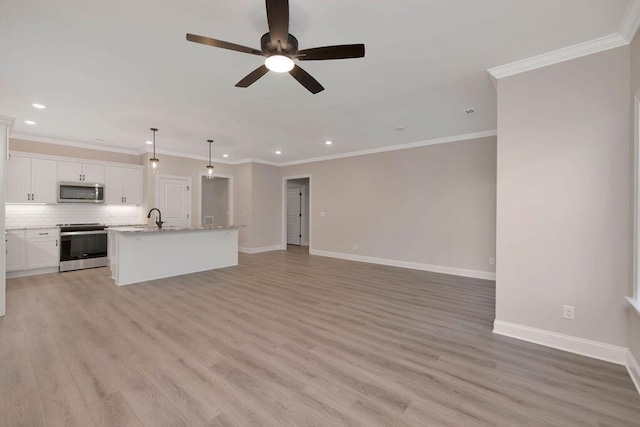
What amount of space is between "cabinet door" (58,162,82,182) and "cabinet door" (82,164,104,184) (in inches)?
3.1

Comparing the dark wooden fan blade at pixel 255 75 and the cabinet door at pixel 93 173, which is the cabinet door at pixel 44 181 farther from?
the dark wooden fan blade at pixel 255 75

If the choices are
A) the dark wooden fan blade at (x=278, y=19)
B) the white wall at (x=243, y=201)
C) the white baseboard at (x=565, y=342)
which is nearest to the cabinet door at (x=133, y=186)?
the white wall at (x=243, y=201)

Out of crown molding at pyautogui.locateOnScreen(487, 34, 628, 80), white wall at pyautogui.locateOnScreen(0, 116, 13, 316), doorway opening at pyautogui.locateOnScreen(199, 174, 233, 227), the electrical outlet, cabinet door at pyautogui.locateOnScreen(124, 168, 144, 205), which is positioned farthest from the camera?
doorway opening at pyautogui.locateOnScreen(199, 174, 233, 227)

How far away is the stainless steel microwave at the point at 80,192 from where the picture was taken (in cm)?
547

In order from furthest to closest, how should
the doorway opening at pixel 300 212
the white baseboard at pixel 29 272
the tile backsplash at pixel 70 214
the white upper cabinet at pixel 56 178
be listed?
1. the doorway opening at pixel 300 212
2. the tile backsplash at pixel 70 214
3. the white upper cabinet at pixel 56 178
4. the white baseboard at pixel 29 272

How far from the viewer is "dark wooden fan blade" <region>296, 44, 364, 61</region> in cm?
Answer: 191

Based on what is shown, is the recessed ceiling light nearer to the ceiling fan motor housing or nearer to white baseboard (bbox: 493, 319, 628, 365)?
the ceiling fan motor housing

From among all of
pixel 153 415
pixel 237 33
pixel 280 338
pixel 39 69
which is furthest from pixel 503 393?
pixel 39 69

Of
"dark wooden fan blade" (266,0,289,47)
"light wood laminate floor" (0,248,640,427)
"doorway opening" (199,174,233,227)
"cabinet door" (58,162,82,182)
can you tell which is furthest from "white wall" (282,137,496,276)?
"cabinet door" (58,162,82,182)

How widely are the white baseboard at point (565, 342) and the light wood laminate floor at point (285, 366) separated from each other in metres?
0.11

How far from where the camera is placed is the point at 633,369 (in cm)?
210

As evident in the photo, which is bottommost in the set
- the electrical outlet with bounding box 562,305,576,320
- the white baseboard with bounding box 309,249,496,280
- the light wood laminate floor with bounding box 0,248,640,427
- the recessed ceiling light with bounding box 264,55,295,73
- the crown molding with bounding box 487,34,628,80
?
the light wood laminate floor with bounding box 0,248,640,427

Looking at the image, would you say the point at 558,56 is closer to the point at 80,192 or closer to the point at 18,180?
the point at 80,192

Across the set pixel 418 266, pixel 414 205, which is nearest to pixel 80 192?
pixel 414 205
